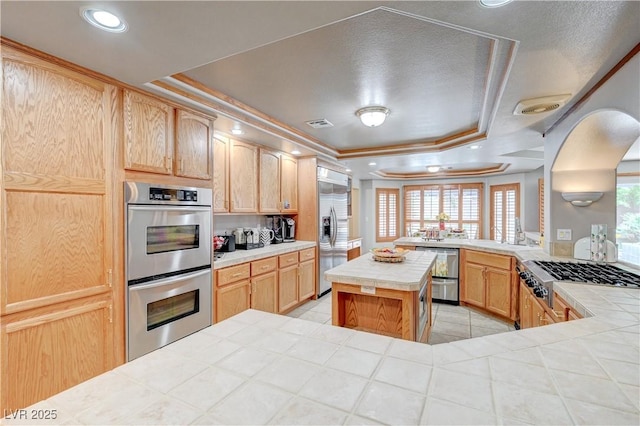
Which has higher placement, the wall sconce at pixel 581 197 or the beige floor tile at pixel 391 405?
the wall sconce at pixel 581 197

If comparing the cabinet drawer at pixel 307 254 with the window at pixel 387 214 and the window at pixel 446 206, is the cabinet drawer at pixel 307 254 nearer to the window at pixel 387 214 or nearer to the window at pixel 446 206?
the window at pixel 446 206

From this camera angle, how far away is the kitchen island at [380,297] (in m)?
1.97

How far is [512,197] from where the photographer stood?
6340mm

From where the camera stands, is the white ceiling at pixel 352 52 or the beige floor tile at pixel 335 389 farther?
the white ceiling at pixel 352 52

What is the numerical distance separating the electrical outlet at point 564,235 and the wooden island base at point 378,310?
1804mm

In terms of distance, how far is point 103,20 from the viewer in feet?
4.21

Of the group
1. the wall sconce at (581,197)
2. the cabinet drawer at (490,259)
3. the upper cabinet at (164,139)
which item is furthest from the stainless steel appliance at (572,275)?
the upper cabinet at (164,139)

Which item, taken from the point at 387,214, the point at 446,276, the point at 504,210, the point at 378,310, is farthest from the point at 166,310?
the point at 504,210

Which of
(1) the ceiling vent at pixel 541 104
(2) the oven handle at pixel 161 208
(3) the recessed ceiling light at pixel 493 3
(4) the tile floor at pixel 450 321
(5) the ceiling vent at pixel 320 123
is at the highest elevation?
(5) the ceiling vent at pixel 320 123

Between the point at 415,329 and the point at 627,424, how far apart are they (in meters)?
1.48

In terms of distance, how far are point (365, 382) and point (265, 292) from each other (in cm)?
268

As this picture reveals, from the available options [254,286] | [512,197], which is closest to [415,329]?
[254,286]

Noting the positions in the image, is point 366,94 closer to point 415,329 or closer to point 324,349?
point 415,329

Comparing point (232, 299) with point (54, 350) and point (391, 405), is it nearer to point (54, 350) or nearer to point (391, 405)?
point (54, 350)
